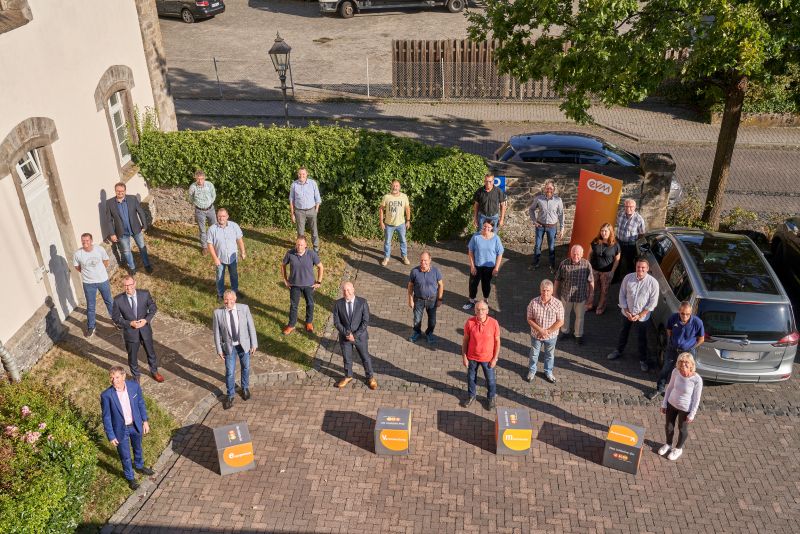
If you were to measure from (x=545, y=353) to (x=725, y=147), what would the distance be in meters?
7.01

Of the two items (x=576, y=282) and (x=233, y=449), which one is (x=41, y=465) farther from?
(x=576, y=282)

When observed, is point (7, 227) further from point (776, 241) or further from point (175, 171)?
point (776, 241)

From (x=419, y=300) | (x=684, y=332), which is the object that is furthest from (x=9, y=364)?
(x=684, y=332)

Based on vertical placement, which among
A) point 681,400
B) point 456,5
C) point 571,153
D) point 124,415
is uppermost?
point 456,5

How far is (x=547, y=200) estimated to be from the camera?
45.7 ft

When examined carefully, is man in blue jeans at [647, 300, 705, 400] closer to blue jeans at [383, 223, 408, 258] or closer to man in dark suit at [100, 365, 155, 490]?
blue jeans at [383, 223, 408, 258]

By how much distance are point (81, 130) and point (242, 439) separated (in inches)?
288

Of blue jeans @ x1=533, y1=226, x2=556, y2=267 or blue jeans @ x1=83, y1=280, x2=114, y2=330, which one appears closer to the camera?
blue jeans @ x1=83, y1=280, x2=114, y2=330

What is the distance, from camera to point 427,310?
39.2ft

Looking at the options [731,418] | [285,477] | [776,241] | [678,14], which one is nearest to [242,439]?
[285,477]

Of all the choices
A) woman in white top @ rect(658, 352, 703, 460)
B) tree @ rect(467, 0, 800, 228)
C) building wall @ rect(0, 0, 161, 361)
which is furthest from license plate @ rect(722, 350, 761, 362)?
building wall @ rect(0, 0, 161, 361)

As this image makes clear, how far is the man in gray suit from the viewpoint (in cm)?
1014

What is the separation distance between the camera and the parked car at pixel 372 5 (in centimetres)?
3167

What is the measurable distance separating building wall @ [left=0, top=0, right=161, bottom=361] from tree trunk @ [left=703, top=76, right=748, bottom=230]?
1263 centimetres
